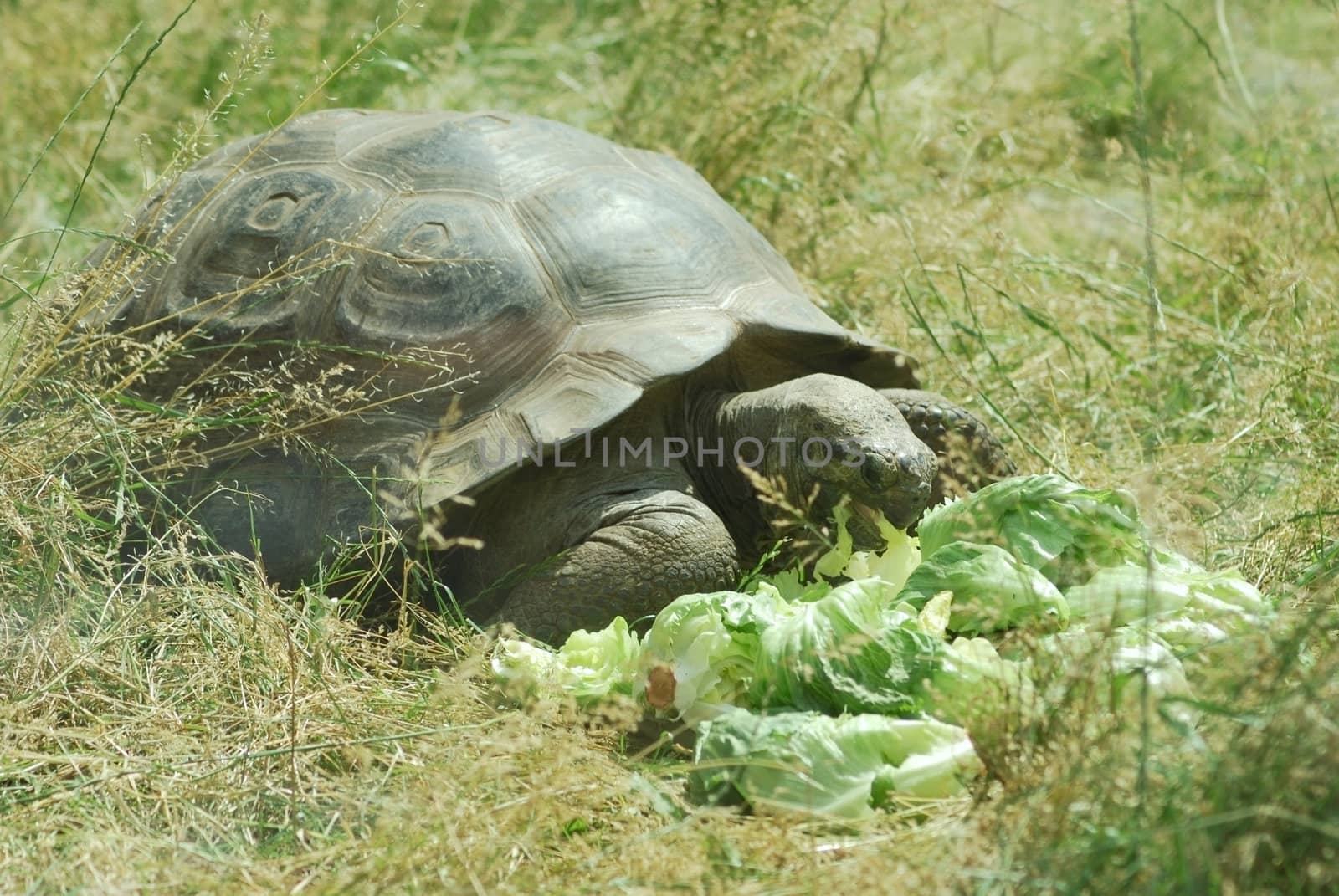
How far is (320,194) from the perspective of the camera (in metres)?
3.97

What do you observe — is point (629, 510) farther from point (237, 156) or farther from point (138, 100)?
point (138, 100)

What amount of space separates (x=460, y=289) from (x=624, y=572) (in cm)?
95

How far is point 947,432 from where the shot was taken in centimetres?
378

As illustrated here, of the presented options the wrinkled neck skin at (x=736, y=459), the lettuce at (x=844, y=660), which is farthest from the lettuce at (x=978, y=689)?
the wrinkled neck skin at (x=736, y=459)

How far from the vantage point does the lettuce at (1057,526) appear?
3.07 meters

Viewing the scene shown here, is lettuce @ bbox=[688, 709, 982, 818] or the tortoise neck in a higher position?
the tortoise neck

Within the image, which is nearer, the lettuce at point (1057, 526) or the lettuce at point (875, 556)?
the lettuce at point (1057, 526)

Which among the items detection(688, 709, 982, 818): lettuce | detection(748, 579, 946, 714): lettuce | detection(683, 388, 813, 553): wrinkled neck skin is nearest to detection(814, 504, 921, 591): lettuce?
detection(683, 388, 813, 553): wrinkled neck skin

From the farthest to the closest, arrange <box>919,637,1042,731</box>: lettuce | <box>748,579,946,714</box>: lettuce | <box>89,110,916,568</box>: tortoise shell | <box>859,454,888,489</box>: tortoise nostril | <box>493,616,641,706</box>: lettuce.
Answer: <box>89,110,916,568</box>: tortoise shell → <box>859,454,888,489</box>: tortoise nostril → <box>493,616,641,706</box>: lettuce → <box>748,579,946,714</box>: lettuce → <box>919,637,1042,731</box>: lettuce

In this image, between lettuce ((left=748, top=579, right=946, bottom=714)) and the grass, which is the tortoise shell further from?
lettuce ((left=748, top=579, right=946, bottom=714))

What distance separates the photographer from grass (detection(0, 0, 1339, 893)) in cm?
217

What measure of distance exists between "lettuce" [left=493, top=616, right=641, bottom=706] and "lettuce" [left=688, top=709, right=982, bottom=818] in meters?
0.49

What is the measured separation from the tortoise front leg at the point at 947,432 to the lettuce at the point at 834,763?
133 cm

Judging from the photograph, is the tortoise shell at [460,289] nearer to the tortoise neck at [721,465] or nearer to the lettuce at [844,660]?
the tortoise neck at [721,465]
